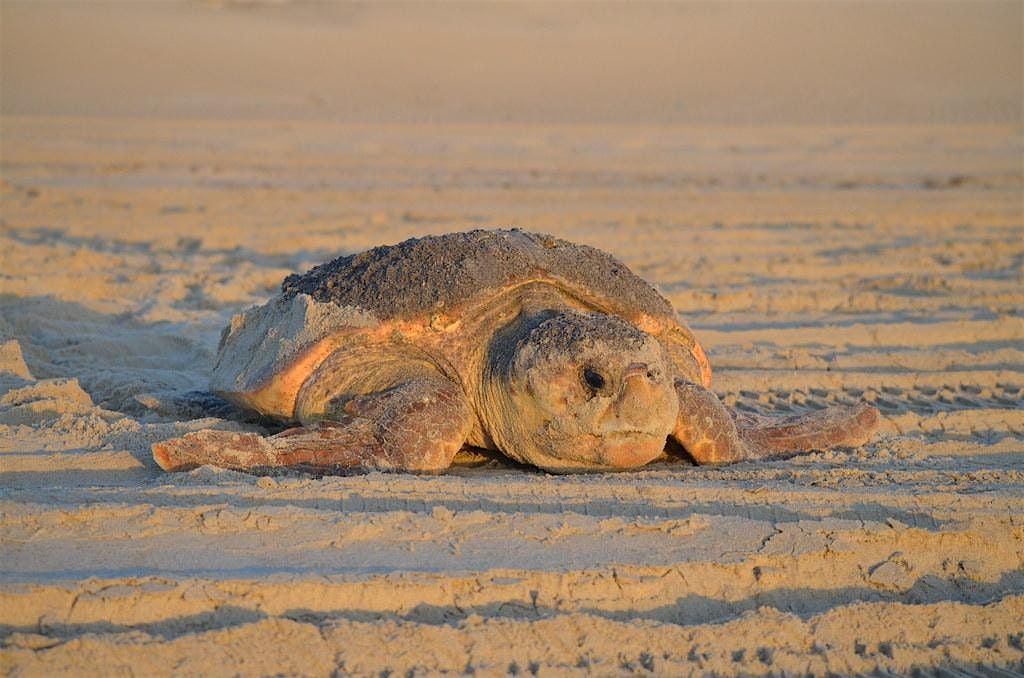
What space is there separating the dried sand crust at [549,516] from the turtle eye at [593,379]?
0.96ft

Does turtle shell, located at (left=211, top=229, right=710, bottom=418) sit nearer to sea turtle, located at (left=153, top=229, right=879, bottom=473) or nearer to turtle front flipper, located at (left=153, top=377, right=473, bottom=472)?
sea turtle, located at (left=153, top=229, right=879, bottom=473)

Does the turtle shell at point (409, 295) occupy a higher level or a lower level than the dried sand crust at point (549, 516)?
higher

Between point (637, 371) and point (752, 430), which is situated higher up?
point (637, 371)

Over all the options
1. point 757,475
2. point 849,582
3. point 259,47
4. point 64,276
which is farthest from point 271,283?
point 259,47

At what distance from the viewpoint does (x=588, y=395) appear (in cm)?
330

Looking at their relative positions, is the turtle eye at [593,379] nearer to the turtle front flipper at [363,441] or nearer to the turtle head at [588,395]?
the turtle head at [588,395]

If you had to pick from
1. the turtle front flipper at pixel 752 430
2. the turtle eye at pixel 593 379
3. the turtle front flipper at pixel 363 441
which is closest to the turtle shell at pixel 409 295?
the turtle front flipper at pixel 363 441

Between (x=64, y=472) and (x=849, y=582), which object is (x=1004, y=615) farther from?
(x=64, y=472)

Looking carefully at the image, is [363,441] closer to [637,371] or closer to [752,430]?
[637,371]

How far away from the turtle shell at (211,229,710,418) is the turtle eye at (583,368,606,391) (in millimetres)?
556

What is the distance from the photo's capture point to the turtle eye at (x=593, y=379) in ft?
10.7

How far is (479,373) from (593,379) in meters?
0.53

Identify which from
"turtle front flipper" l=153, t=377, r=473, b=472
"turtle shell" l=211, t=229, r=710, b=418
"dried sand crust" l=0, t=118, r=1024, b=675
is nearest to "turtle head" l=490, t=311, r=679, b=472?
"dried sand crust" l=0, t=118, r=1024, b=675

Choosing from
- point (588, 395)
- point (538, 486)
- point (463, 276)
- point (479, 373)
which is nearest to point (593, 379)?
point (588, 395)
